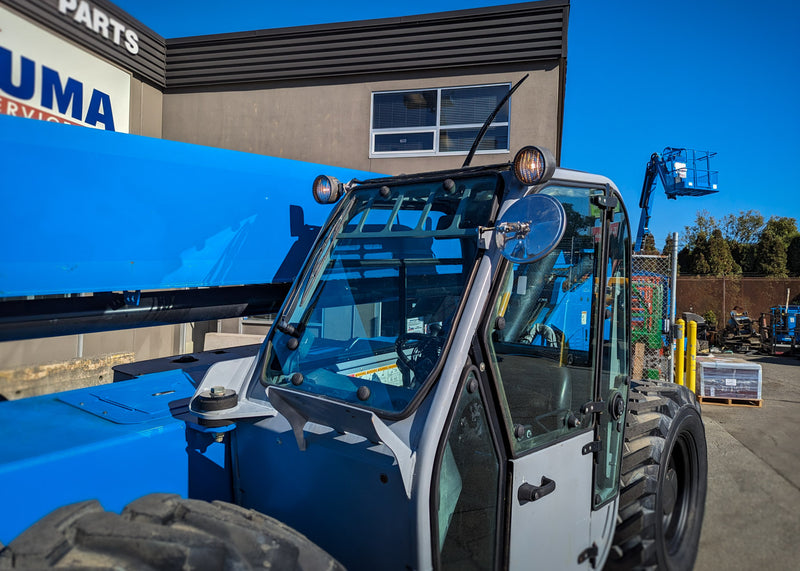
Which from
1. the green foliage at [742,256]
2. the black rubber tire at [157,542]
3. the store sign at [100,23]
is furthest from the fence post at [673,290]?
the green foliage at [742,256]

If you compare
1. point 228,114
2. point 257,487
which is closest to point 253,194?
point 257,487

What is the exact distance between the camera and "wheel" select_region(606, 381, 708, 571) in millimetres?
2764

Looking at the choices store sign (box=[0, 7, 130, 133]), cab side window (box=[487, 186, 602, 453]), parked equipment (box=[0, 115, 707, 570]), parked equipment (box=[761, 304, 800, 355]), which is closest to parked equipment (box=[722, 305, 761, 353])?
parked equipment (box=[761, 304, 800, 355])

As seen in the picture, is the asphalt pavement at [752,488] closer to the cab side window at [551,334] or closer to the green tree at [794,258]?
the cab side window at [551,334]

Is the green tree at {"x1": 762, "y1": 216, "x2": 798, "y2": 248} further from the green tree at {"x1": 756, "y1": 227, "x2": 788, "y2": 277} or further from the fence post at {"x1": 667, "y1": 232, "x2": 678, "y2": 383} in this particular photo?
the fence post at {"x1": 667, "y1": 232, "x2": 678, "y2": 383}

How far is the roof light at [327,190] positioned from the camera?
271 cm

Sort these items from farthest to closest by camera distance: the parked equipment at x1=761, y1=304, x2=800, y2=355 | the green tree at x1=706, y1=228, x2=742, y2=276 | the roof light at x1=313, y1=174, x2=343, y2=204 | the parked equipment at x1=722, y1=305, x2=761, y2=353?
the green tree at x1=706, y1=228, x2=742, y2=276, the parked equipment at x1=722, y1=305, x2=761, y2=353, the parked equipment at x1=761, y1=304, x2=800, y2=355, the roof light at x1=313, y1=174, x2=343, y2=204

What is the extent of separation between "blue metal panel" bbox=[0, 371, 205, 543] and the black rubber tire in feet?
1.17

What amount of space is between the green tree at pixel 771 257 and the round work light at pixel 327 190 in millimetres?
31780

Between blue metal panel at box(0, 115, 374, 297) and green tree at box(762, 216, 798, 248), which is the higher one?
green tree at box(762, 216, 798, 248)

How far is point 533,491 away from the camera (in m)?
2.04

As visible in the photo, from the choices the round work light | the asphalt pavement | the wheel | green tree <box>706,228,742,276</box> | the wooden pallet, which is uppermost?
green tree <box>706,228,742,276</box>

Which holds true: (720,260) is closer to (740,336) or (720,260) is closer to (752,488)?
(740,336)

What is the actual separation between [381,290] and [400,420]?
854mm
